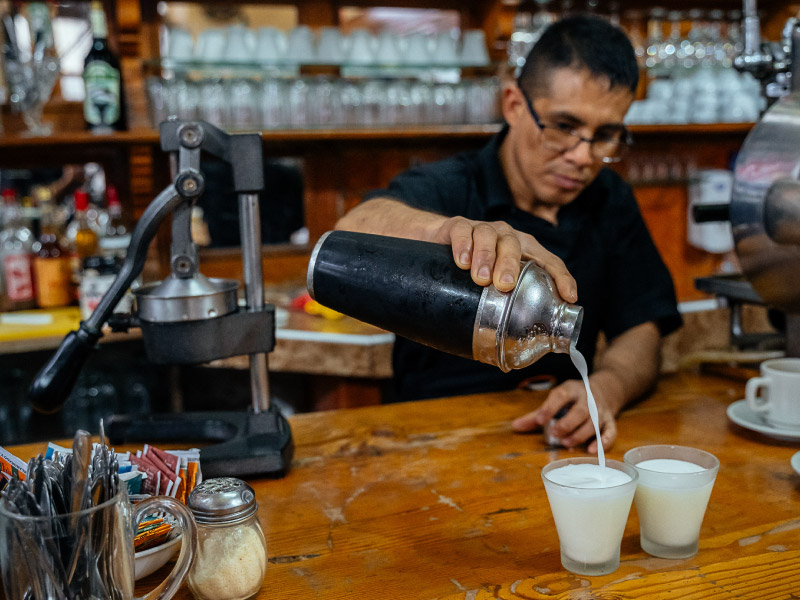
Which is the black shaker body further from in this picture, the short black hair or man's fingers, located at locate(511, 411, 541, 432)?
the short black hair

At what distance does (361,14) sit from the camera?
9.96 feet

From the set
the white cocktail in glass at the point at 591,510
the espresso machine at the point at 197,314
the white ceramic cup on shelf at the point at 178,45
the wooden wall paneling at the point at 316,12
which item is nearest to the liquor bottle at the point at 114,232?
the white ceramic cup on shelf at the point at 178,45

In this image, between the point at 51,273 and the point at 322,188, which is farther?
the point at 322,188

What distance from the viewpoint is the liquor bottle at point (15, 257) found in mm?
2648

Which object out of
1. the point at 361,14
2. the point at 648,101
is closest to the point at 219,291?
the point at 361,14

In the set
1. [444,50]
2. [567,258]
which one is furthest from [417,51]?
[567,258]

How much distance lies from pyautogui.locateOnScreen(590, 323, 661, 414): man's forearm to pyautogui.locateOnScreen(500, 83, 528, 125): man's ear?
0.57 m

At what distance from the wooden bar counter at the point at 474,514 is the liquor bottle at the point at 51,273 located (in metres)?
1.60

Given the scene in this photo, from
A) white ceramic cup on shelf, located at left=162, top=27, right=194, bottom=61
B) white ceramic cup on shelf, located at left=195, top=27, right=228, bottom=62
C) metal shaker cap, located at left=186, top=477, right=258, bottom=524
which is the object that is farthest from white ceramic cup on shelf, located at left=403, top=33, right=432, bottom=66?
metal shaker cap, located at left=186, top=477, right=258, bottom=524

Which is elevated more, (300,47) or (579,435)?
(300,47)

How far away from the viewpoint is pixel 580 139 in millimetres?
1639

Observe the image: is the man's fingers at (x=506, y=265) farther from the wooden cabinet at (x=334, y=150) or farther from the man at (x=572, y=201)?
the wooden cabinet at (x=334, y=150)

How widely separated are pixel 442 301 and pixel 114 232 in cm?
229

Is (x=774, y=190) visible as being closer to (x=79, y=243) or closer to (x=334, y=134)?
(x=334, y=134)
